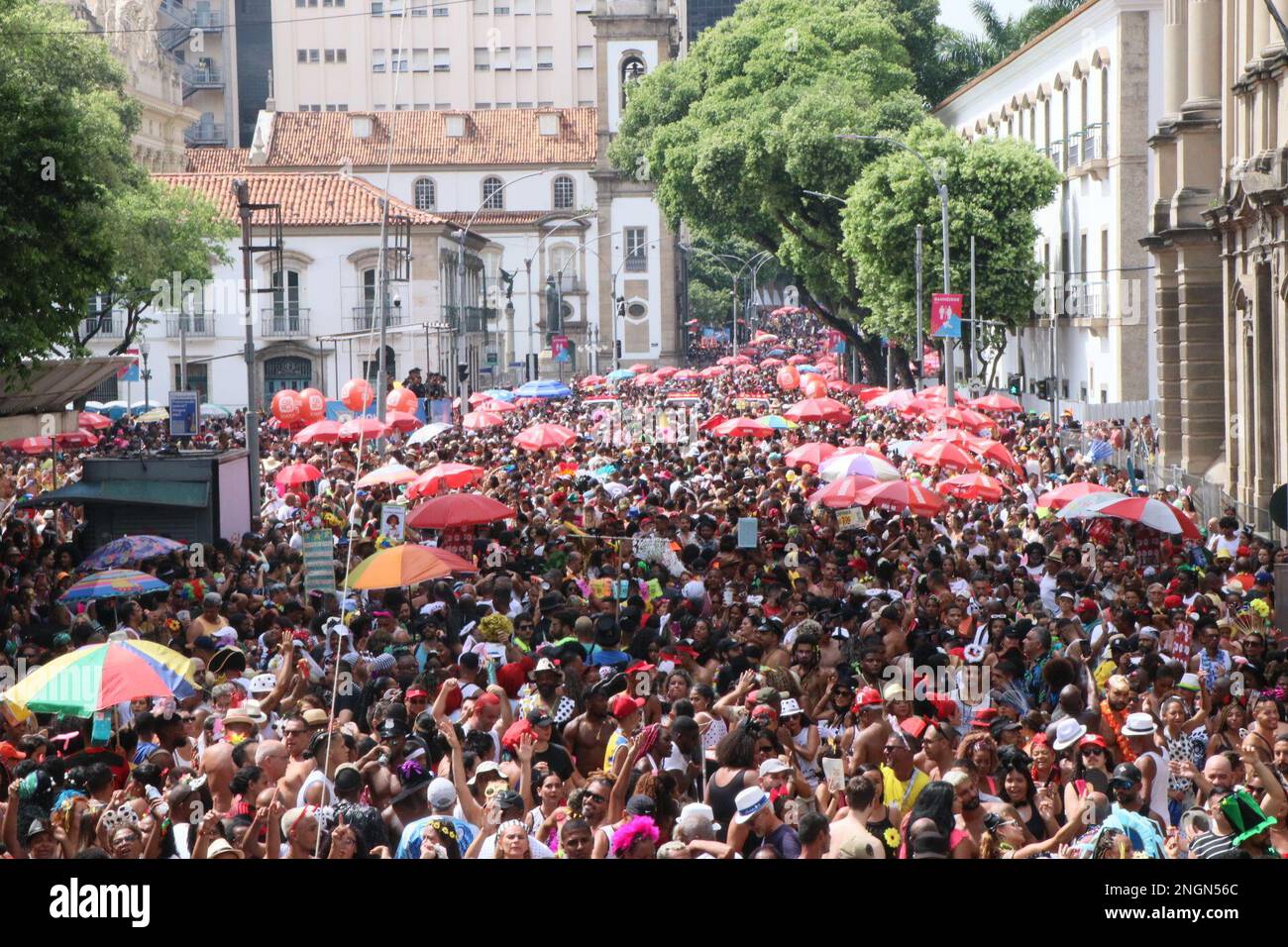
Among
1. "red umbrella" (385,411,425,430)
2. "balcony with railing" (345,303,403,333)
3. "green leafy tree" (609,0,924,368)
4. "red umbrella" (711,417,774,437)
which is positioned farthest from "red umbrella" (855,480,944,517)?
"balcony with railing" (345,303,403,333)

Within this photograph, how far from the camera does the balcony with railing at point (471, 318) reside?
235 feet

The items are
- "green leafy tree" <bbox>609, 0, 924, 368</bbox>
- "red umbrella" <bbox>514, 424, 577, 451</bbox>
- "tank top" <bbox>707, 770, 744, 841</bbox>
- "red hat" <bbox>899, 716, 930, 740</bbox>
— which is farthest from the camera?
"green leafy tree" <bbox>609, 0, 924, 368</bbox>

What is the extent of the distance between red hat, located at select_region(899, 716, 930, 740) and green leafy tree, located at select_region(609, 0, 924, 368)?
46760 millimetres

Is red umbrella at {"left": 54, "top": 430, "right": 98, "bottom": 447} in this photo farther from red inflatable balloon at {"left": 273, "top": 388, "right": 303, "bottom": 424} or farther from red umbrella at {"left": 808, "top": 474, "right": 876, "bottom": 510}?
red umbrella at {"left": 808, "top": 474, "right": 876, "bottom": 510}

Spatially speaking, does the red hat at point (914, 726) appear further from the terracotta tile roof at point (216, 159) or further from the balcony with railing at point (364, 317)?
the terracotta tile roof at point (216, 159)

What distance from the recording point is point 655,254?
97.4 m

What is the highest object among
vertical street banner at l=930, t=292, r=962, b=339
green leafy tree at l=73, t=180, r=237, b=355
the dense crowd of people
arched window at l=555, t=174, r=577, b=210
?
arched window at l=555, t=174, r=577, b=210

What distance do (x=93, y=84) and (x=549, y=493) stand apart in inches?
996

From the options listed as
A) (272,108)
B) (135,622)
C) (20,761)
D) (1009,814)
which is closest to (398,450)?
(135,622)

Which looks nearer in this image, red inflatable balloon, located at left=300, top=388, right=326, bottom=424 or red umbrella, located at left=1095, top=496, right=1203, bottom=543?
red umbrella, located at left=1095, top=496, right=1203, bottom=543

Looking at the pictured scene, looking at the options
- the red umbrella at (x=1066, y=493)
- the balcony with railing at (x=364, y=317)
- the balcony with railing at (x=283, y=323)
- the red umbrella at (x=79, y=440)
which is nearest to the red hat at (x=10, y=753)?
the red umbrella at (x=1066, y=493)

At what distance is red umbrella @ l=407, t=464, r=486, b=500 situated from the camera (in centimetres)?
2445

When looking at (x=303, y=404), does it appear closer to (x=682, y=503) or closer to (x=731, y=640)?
(x=682, y=503)

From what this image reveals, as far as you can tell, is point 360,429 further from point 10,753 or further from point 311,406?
point 10,753
